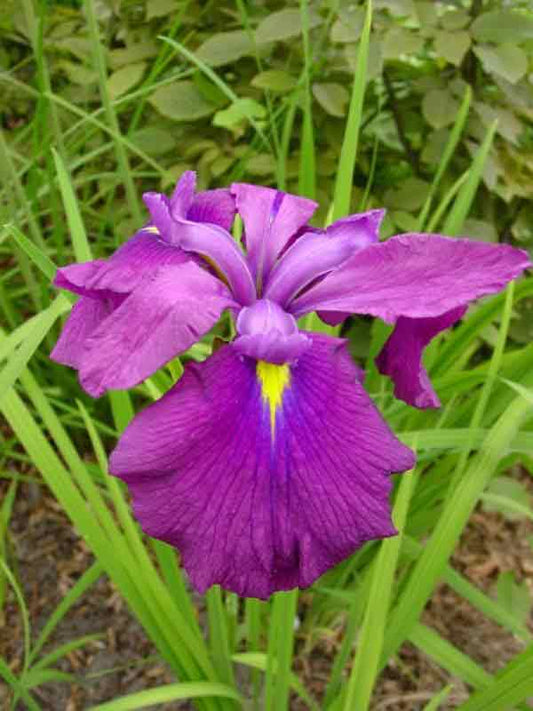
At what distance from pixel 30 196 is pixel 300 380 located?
0.99 m

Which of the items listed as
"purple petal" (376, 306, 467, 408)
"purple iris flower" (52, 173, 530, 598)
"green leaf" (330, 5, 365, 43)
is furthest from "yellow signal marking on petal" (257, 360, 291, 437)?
"green leaf" (330, 5, 365, 43)

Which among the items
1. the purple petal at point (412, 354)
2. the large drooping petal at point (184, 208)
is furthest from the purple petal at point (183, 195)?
the purple petal at point (412, 354)

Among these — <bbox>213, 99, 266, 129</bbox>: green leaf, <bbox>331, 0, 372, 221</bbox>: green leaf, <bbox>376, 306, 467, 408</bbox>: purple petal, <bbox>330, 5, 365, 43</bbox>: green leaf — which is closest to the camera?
<bbox>376, 306, 467, 408</bbox>: purple petal

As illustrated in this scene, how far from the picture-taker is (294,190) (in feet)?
5.24

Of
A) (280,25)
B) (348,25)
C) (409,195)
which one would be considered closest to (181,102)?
(280,25)

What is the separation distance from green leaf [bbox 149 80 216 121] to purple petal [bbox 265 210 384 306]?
0.80m

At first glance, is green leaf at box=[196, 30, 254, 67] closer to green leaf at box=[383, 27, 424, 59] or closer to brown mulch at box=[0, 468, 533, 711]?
green leaf at box=[383, 27, 424, 59]

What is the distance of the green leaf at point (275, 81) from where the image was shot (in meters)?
1.40

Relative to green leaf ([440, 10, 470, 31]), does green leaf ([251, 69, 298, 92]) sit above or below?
below

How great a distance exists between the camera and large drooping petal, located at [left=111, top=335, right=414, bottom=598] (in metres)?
0.65

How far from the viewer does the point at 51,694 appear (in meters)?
1.40

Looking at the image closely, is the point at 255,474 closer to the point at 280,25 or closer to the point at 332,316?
the point at 332,316

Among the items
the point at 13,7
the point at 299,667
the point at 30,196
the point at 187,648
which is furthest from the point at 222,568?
the point at 13,7

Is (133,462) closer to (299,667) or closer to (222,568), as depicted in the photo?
(222,568)
